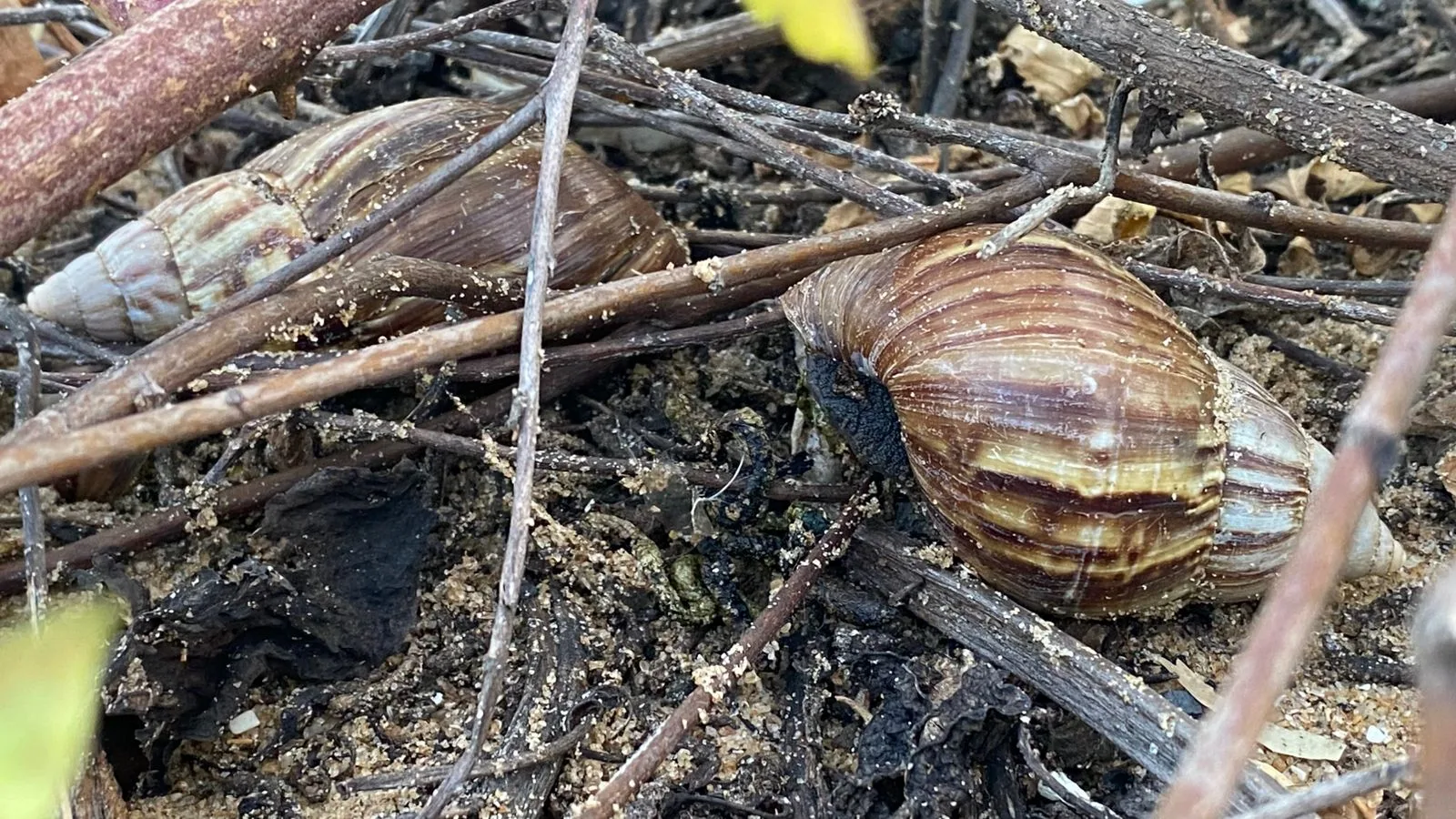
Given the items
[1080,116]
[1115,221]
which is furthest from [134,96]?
[1080,116]

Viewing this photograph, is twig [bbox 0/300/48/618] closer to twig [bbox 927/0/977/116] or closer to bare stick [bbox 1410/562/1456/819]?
bare stick [bbox 1410/562/1456/819]

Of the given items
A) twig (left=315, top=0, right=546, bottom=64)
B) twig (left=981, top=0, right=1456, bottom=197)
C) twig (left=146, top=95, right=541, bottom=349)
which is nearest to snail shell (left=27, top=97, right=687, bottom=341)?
twig (left=315, top=0, right=546, bottom=64)

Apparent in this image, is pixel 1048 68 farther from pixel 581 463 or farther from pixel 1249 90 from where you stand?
pixel 581 463

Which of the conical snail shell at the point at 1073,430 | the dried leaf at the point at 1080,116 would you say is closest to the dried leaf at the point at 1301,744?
the conical snail shell at the point at 1073,430

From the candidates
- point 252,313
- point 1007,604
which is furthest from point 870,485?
point 252,313

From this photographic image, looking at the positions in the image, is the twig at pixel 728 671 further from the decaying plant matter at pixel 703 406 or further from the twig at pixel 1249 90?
the twig at pixel 1249 90

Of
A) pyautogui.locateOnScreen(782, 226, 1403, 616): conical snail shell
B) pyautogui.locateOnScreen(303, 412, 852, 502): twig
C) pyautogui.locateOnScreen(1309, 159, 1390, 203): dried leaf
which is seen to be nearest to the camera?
pyautogui.locateOnScreen(782, 226, 1403, 616): conical snail shell
